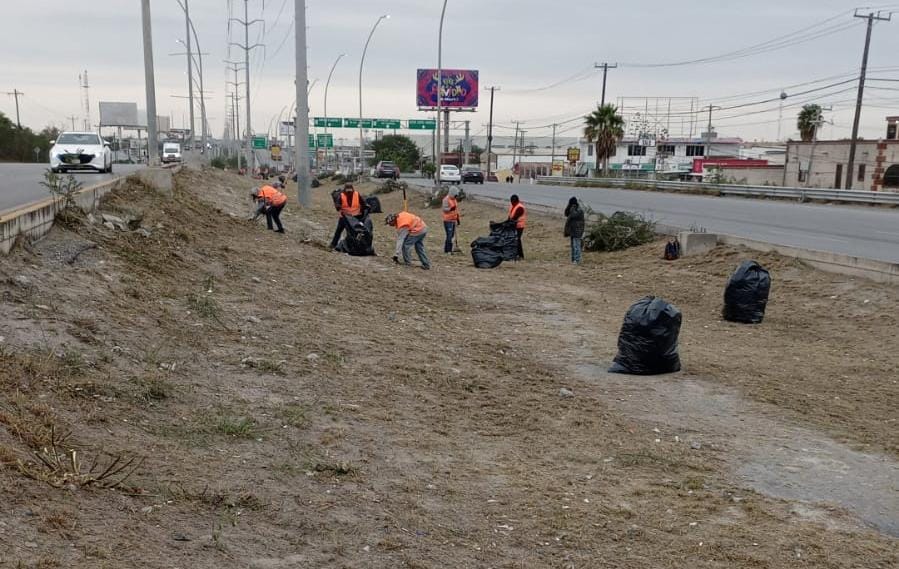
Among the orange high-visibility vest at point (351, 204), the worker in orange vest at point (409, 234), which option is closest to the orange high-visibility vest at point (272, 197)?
the orange high-visibility vest at point (351, 204)

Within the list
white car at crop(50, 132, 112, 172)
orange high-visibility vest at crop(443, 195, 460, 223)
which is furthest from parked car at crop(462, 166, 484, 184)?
orange high-visibility vest at crop(443, 195, 460, 223)

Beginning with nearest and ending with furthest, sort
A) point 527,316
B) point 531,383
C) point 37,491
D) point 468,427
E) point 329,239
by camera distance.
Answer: point 37,491
point 468,427
point 531,383
point 527,316
point 329,239

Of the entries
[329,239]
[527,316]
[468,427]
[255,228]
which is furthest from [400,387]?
[329,239]

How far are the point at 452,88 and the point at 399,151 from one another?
44.5 metres

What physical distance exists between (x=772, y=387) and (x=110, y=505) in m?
6.37

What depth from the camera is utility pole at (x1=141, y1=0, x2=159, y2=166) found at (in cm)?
1991

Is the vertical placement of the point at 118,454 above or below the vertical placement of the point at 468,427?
above

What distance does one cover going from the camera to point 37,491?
3676 millimetres

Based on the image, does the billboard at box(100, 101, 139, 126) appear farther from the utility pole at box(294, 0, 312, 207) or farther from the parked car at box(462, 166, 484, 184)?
the utility pole at box(294, 0, 312, 207)

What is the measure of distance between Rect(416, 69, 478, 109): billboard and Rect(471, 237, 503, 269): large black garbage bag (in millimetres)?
60835

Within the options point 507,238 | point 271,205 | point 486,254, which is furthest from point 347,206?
point 507,238

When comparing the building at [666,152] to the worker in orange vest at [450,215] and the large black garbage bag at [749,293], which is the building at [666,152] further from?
the large black garbage bag at [749,293]

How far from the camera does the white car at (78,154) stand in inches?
835

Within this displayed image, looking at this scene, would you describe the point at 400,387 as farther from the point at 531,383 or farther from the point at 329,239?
the point at 329,239
